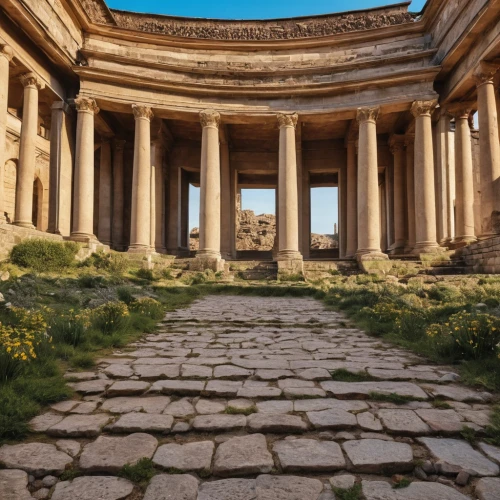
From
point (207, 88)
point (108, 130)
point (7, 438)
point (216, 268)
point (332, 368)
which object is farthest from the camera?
point (108, 130)

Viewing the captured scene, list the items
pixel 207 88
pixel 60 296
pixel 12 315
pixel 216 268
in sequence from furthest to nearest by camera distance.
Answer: pixel 207 88, pixel 216 268, pixel 60 296, pixel 12 315

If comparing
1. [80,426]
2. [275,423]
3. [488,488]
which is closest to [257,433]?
[275,423]

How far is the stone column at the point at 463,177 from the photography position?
51.8ft

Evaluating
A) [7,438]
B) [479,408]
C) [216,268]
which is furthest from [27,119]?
[479,408]

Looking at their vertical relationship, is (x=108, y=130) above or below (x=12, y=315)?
above

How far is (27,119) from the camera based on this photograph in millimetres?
14523

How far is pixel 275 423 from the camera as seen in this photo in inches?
102

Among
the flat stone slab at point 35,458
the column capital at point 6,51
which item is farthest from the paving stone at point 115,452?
the column capital at point 6,51

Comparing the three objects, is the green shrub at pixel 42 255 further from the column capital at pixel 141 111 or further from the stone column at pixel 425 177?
the stone column at pixel 425 177

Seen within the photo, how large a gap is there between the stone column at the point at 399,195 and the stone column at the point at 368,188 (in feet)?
14.4

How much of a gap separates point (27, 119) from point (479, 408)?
16.5m

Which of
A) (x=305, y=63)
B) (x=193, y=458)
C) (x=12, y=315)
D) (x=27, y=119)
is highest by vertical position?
(x=305, y=63)

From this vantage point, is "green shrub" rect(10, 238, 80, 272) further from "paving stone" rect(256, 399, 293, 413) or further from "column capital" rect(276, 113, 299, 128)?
"paving stone" rect(256, 399, 293, 413)

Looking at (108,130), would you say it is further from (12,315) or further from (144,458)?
(144,458)
